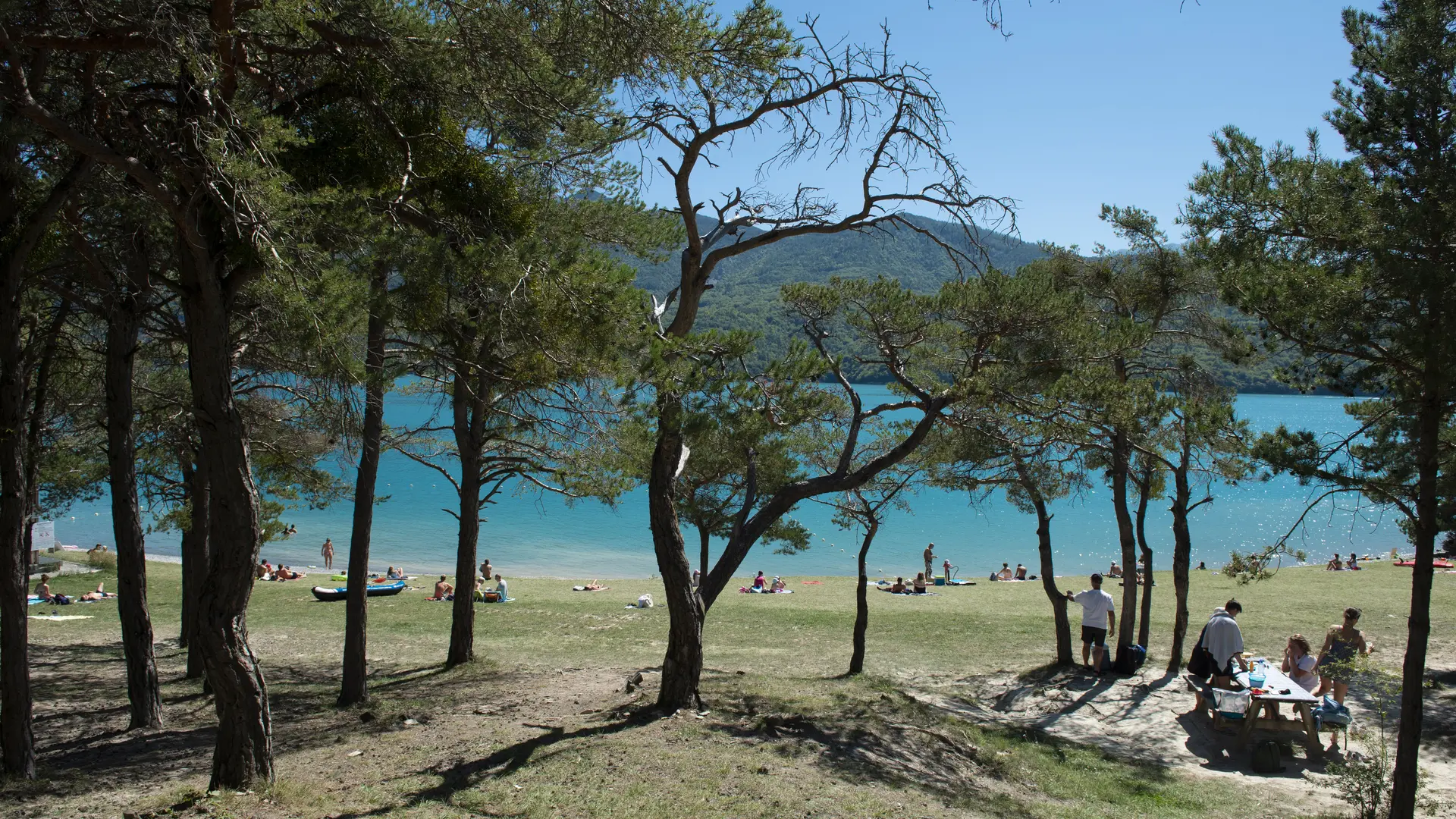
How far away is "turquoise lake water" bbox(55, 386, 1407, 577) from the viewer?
4106 cm

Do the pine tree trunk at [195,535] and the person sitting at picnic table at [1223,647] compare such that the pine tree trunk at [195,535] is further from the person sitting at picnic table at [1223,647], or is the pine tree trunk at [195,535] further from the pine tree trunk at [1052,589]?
the person sitting at picnic table at [1223,647]

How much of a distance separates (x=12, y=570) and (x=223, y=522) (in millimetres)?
2239

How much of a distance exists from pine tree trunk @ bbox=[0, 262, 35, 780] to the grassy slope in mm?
448

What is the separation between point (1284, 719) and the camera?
9.12 metres

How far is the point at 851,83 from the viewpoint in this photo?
7.30 m

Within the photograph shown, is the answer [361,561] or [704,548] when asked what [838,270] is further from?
[361,561]

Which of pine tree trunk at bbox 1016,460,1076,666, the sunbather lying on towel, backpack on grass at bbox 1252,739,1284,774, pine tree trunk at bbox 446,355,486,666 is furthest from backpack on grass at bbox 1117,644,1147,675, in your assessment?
the sunbather lying on towel

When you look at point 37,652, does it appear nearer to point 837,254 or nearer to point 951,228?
point 951,228

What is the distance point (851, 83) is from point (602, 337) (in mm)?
3050

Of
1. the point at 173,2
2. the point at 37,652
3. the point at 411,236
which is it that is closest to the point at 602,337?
the point at 411,236

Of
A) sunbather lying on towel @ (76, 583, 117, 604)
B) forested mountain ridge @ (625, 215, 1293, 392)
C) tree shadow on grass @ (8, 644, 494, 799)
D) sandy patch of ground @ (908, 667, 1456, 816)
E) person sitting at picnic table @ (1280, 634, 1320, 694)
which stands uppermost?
forested mountain ridge @ (625, 215, 1293, 392)

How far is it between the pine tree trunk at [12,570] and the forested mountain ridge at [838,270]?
14.2 ft

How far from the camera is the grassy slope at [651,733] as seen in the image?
19.2ft

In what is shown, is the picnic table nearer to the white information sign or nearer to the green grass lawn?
the green grass lawn
